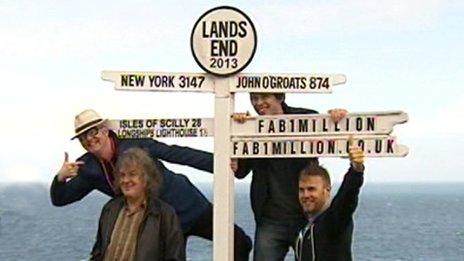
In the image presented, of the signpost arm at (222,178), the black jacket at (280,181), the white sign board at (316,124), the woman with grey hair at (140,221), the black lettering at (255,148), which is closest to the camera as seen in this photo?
the woman with grey hair at (140,221)

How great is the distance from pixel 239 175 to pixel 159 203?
864 millimetres

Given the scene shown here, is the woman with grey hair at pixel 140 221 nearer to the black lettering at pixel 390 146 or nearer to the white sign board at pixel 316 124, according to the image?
the white sign board at pixel 316 124

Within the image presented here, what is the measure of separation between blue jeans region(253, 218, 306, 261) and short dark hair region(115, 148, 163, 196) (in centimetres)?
108

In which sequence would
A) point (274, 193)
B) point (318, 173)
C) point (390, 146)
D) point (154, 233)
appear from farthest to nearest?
point (274, 193)
point (390, 146)
point (154, 233)
point (318, 173)

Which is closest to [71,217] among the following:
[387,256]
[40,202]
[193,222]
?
[40,202]

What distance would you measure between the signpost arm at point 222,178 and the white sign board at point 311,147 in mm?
83

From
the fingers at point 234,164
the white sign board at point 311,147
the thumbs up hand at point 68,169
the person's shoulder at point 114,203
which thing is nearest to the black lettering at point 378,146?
the white sign board at point 311,147

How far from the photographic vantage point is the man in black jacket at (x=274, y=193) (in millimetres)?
7516

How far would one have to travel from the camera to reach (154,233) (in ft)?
22.2

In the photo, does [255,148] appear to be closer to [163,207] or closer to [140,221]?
[163,207]

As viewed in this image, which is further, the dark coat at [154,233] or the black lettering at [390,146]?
the black lettering at [390,146]

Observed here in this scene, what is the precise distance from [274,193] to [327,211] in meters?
1.11

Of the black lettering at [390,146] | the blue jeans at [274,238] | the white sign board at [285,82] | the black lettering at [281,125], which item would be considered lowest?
the blue jeans at [274,238]

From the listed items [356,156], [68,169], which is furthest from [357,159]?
[68,169]
